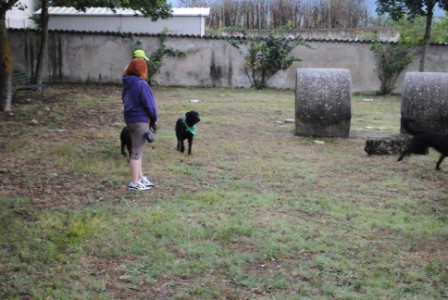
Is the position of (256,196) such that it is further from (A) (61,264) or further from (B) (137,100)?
(A) (61,264)

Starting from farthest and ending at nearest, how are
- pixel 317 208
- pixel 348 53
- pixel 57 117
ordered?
1. pixel 348 53
2. pixel 57 117
3. pixel 317 208

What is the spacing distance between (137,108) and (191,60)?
576 inches

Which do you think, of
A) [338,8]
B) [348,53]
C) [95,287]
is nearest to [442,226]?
[95,287]

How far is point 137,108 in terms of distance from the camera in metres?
6.88

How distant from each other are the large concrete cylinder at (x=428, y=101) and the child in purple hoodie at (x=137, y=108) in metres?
5.75

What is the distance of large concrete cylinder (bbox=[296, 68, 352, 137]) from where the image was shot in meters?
10.8

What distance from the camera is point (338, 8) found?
93.8ft

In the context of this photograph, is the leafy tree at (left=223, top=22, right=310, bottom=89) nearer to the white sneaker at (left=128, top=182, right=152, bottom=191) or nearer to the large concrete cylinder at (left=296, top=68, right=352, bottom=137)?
the large concrete cylinder at (left=296, top=68, right=352, bottom=137)

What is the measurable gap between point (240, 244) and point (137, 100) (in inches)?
98.4

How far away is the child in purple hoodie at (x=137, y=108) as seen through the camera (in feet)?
22.5

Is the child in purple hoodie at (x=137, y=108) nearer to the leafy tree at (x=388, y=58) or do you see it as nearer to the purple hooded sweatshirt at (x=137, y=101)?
the purple hooded sweatshirt at (x=137, y=101)

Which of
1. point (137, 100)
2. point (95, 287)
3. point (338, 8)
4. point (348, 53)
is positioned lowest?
point (95, 287)

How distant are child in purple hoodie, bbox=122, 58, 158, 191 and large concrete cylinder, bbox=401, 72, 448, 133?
18.9 feet

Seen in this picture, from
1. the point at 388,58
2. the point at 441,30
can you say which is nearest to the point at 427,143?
the point at 388,58
